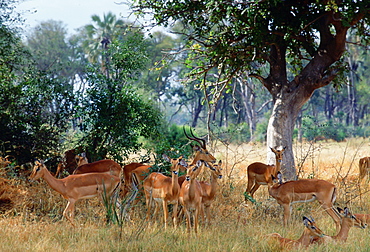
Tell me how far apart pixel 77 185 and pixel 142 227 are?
110 cm

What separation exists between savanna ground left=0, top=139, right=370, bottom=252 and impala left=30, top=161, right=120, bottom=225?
337 mm

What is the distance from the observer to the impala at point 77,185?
653cm

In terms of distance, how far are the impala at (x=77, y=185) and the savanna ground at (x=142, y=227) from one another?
0.34 m

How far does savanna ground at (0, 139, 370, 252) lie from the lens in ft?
17.3

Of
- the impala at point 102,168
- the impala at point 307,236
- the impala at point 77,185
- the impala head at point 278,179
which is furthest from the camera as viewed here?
the impala at point 102,168

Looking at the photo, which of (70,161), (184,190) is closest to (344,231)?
(184,190)

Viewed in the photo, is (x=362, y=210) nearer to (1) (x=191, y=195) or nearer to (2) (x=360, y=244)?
(2) (x=360, y=244)

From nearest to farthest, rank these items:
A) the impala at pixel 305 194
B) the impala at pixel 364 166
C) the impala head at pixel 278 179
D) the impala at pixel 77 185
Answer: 1. the impala at pixel 77 185
2. the impala at pixel 305 194
3. the impala head at pixel 278 179
4. the impala at pixel 364 166

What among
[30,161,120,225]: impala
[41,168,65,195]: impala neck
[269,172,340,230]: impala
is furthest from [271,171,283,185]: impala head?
[41,168,65,195]: impala neck

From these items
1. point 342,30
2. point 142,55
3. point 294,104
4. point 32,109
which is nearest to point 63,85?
point 32,109

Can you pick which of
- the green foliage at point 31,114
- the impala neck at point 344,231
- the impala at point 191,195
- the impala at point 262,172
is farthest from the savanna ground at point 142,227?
the green foliage at point 31,114

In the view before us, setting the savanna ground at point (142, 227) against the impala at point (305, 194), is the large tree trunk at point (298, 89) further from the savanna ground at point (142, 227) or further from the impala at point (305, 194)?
the impala at point (305, 194)

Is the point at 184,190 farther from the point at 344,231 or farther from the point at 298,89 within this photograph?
the point at 298,89

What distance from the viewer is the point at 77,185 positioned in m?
6.56
